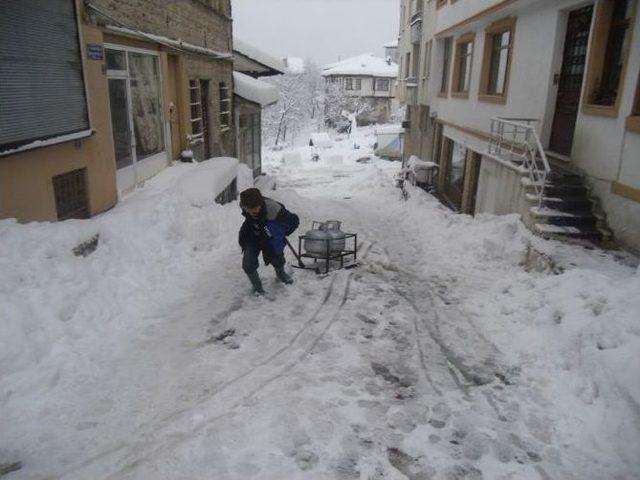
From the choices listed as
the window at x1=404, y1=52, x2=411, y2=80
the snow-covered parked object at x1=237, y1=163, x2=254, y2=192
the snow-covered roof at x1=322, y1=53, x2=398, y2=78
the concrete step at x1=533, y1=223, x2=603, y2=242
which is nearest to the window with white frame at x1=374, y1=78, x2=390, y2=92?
the snow-covered roof at x1=322, y1=53, x2=398, y2=78

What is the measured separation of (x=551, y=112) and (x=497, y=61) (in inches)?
153

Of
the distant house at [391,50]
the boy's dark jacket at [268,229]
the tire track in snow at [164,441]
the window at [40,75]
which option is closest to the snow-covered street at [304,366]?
A: the tire track in snow at [164,441]

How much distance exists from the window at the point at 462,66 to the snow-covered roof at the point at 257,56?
23.9 feet

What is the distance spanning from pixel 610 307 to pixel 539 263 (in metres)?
2.15

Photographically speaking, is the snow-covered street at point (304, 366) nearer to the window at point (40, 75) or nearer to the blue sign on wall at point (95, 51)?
the window at point (40, 75)

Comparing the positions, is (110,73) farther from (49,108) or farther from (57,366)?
(57,366)

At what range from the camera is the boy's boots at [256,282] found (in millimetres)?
6590

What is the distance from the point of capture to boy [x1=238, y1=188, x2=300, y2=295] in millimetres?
6496

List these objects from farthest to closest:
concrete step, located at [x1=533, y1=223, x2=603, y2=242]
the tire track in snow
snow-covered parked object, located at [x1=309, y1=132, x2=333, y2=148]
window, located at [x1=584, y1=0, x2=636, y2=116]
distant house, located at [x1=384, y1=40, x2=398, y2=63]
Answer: distant house, located at [x1=384, y1=40, x2=398, y2=63]
snow-covered parked object, located at [x1=309, y1=132, x2=333, y2=148]
window, located at [x1=584, y1=0, x2=636, y2=116]
concrete step, located at [x1=533, y1=223, x2=603, y2=242]
the tire track in snow

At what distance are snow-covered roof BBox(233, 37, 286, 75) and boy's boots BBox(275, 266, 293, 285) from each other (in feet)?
44.3

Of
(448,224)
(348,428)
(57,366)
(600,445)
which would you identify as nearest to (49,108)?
(57,366)

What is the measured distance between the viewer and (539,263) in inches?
281

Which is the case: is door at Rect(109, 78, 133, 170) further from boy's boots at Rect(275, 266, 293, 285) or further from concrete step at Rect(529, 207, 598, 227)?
concrete step at Rect(529, 207, 598, 227)

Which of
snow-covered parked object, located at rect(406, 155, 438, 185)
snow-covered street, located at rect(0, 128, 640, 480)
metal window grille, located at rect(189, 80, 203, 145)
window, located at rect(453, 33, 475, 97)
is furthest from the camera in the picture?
snow-covered parked object, located at rect(406, 155, 438, 185)
